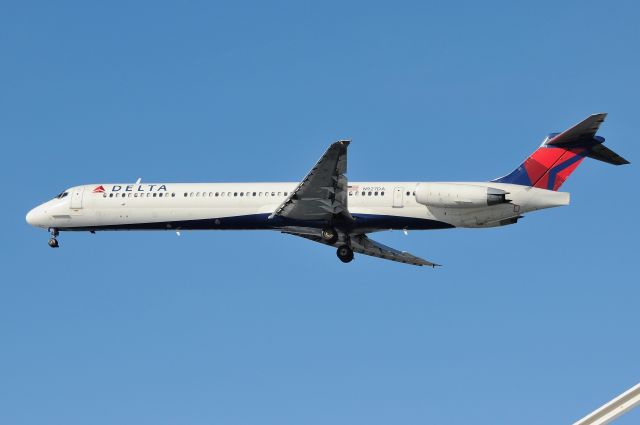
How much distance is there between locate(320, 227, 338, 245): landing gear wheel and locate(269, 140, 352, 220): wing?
28.6 inches

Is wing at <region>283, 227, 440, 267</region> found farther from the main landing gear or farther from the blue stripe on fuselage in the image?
the main landing gear

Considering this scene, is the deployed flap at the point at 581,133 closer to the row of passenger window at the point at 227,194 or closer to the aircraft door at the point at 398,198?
the aircraft door at the point at 398,198

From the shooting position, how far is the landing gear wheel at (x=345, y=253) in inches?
1596

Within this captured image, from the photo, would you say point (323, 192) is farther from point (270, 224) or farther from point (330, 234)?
point (270, 224)

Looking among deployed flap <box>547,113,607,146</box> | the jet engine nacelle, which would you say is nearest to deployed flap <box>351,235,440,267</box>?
the jet engine nacelle

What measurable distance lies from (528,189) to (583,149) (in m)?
2.44

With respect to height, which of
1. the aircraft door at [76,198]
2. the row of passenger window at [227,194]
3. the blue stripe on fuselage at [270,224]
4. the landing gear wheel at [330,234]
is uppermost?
the aircraft door at [76,198]

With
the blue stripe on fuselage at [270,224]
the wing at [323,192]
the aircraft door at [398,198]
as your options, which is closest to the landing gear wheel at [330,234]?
the blue stripe on fuselage at [270,224]

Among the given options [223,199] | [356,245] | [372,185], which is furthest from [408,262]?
[223,199]

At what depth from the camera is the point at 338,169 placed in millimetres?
35812

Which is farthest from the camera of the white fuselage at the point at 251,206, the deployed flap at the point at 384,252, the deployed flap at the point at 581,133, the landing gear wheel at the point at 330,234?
the deployed flap at the point at 384,252

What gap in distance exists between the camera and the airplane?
36312 millimetres

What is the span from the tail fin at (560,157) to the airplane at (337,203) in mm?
36

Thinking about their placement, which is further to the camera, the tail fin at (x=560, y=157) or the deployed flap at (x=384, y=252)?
the deployed flap at (x=384, y=252)
